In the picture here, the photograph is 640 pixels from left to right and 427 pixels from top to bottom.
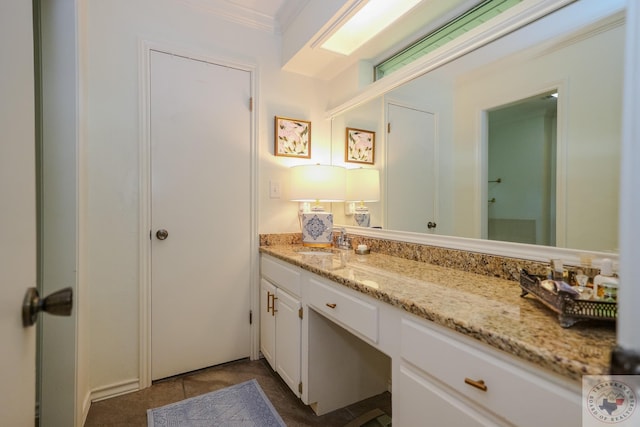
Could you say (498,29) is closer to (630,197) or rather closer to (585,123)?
(585,123)

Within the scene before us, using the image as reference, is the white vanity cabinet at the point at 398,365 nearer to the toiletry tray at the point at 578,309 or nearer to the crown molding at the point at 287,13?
the toiletry tray at the point at 578,309

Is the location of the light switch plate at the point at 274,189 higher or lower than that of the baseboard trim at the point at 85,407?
higher

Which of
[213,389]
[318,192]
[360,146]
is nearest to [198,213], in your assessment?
[318,192]

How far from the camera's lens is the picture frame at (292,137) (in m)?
2.22

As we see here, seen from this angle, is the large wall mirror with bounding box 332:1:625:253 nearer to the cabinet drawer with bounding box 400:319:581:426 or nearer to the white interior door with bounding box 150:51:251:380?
the cabinet drawer with bounding box 400:319:581:426

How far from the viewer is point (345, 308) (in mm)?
1232

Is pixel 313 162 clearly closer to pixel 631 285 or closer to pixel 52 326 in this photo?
pixel 52 326

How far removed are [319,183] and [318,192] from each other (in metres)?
0.06

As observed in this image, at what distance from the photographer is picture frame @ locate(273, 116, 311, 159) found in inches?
87.4

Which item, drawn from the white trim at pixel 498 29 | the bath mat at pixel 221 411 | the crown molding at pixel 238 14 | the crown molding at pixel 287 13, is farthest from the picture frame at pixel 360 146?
the bath mat at pixel 221 411

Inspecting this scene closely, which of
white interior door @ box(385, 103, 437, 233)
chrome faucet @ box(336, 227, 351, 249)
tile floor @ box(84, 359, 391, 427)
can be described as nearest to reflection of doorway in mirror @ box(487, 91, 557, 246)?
white interior door @ box(385, 103, 437, 233)

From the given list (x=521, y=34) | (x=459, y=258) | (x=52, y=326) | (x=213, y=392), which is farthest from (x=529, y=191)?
(x=52, y=326)

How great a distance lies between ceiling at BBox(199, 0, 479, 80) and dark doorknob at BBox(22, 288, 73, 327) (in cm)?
172
